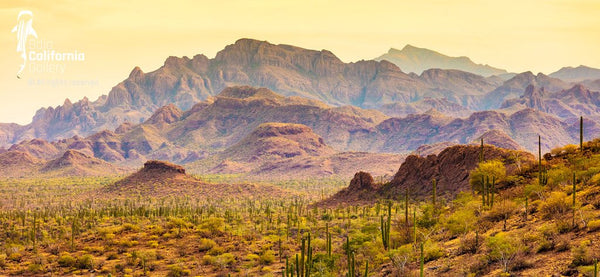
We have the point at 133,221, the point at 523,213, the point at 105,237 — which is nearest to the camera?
the point at 523,213

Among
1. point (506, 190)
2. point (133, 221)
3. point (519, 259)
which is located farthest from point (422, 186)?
point (519, 259)

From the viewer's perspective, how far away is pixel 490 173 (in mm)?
57375

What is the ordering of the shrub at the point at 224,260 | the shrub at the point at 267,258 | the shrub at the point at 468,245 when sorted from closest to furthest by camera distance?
1. the shrub at the point at 468,245
2. the shrub at the point at 224,260
3. the shrub at the point at 267,258

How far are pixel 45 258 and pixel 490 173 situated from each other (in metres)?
40.7

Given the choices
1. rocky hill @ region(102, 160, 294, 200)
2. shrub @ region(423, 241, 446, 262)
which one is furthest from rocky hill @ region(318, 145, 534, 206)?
shrub @ region(423, 241, 446, 262)

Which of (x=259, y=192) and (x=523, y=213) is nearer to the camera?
(x=523, y=213)

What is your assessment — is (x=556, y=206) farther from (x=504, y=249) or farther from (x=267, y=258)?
(x=267, y=258)

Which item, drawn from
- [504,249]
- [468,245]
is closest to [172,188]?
[468,245]

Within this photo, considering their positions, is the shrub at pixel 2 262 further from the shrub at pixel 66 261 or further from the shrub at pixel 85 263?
the shrub at pixel 85 263

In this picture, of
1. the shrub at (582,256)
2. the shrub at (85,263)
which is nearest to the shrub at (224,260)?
the shrub at (85,263)

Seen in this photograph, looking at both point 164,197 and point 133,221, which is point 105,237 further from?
point 164,197

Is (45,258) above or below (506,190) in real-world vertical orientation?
below

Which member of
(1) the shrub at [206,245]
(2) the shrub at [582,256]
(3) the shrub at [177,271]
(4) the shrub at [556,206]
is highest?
(4) the shrub at [556,206]

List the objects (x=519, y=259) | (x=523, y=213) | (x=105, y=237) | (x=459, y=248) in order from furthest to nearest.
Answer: (x=105, y=237)
(x=523, y=213)
(x=459, y=248)
(x=519, y=259)
